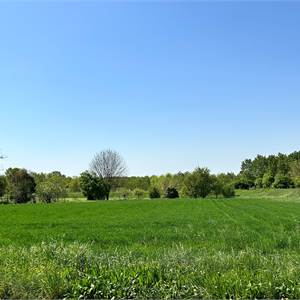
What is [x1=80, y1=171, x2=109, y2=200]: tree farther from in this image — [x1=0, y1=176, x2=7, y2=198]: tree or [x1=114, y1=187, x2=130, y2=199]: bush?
[x1=0, y1=176, x2=7, y2=198]: tree

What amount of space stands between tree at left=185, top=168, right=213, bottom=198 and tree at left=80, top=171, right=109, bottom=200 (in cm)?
2370

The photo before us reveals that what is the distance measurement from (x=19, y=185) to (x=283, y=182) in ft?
232

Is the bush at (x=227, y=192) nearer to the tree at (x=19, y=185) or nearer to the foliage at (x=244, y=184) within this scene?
the foliage at (x=244, y=184)

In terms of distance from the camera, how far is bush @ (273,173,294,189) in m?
111

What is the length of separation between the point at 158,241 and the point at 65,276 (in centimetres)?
1053

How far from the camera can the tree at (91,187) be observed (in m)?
106

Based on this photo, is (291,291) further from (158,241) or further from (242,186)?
(242,186)

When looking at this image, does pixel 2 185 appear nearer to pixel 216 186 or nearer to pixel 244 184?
pixel 216 186

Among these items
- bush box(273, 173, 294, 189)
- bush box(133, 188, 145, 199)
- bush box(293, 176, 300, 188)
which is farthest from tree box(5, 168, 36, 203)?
bush box(293, 176, 300, 188)

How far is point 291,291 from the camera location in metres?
6.18

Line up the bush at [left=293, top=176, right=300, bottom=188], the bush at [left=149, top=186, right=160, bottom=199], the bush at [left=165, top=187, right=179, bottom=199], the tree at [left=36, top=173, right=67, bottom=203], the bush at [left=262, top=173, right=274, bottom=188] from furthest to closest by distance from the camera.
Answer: the bush at [left=262, top=173, right=274, bottom=188] → the bush at [left=165, top=187, right=179, bottom=199] → the bush at [left=149, top=186, right=160, bottom=199] → the bush at [left=293, top=176, right=300, bottom=188] → the tree at [left=36, top=173, right=67, bottom=203]

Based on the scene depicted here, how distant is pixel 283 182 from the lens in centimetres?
11219

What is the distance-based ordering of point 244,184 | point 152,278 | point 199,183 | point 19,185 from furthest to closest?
point 244,184
point 199,183
point 19,185
point 152,278

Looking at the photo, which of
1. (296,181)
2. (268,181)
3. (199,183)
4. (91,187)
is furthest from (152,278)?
(268,181)
